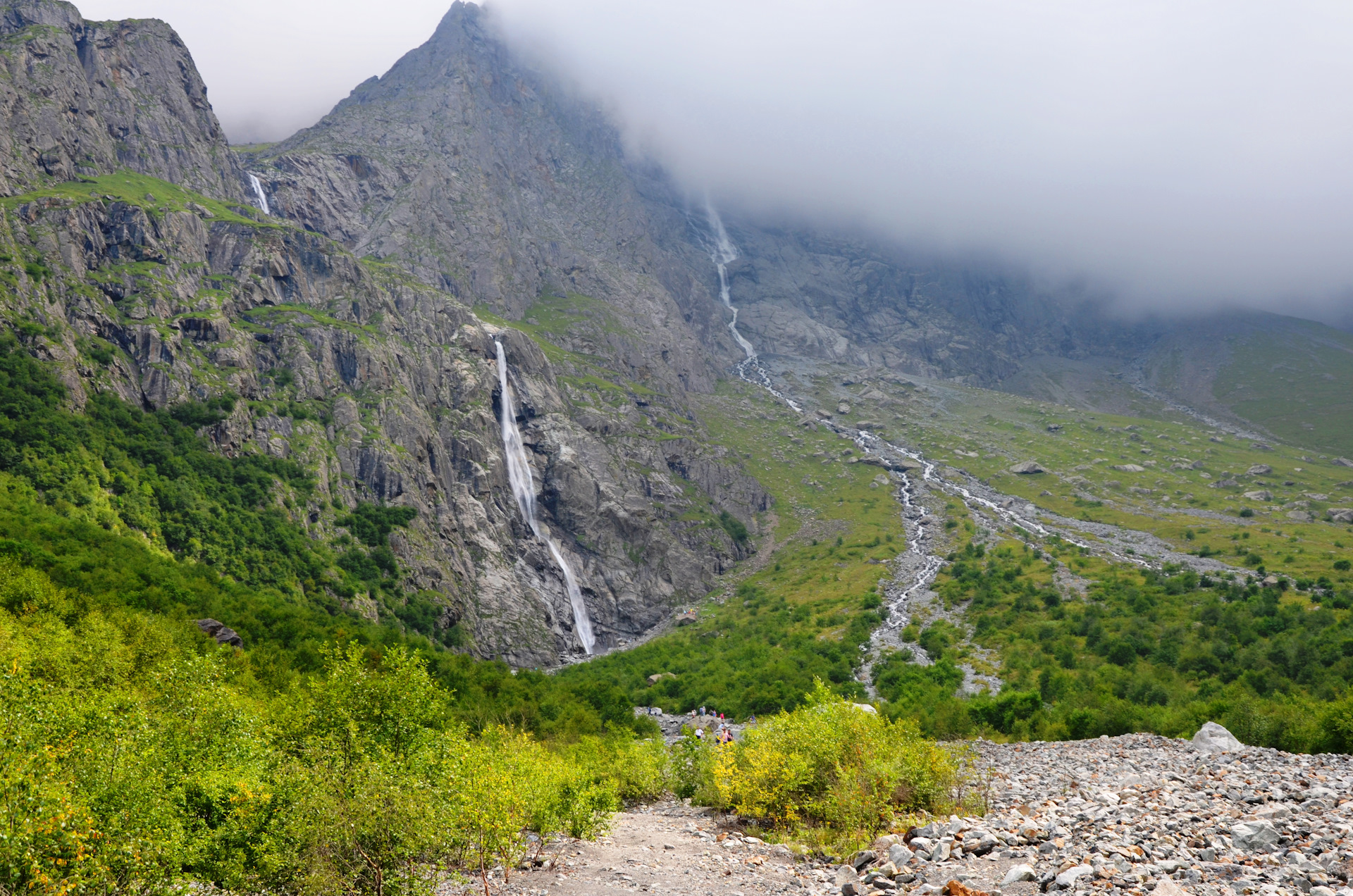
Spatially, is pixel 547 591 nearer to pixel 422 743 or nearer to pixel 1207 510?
pixel 422 743

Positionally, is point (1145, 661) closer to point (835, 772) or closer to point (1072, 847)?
point (835, 772)

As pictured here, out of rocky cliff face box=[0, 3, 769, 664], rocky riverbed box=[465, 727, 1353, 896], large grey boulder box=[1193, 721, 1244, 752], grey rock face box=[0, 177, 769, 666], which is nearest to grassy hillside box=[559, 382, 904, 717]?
grey rock face box=[0, 177, 769, 666]

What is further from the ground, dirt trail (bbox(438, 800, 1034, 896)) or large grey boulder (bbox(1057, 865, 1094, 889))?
large grey boulder (bbox(1057, 865, 1094, 889))

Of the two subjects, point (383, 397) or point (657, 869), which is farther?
point (383, 397)

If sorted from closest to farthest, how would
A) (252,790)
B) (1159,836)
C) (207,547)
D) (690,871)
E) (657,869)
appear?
(252,790)
(1159,836)
(690,871)
(657,869)
(207,547)

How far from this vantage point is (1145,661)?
270ft

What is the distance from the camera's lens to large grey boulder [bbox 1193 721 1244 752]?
39.7m

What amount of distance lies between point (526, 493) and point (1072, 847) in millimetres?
145892

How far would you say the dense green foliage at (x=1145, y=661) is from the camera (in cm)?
5247

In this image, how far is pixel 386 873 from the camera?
18.5m

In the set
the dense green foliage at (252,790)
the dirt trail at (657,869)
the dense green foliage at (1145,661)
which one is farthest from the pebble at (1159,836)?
the dense green foliage at (1145,661)

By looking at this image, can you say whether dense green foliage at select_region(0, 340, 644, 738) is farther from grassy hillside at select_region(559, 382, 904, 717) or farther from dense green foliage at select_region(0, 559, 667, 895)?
dense green foliage at select_region(0, 559, 667, 895)

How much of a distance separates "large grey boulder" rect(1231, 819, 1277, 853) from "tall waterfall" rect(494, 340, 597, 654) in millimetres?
125882

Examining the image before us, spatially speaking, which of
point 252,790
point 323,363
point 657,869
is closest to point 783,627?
point 323,363
